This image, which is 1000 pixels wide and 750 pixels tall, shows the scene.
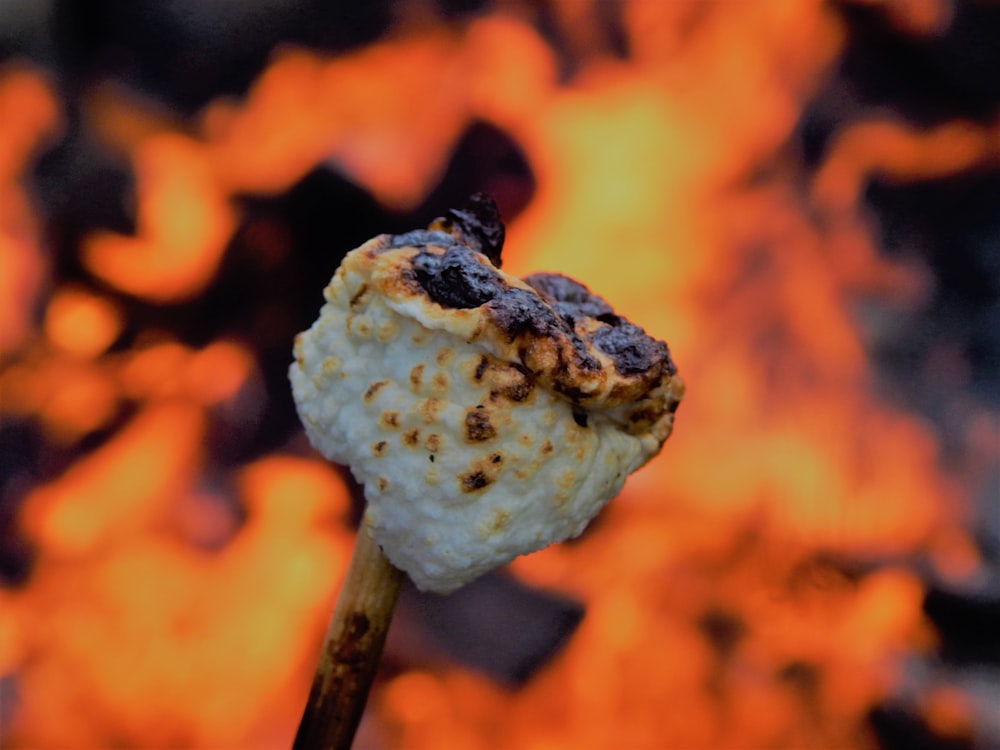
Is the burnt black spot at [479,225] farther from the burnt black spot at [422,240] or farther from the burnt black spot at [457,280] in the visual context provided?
the burnt black spot at [457,280]

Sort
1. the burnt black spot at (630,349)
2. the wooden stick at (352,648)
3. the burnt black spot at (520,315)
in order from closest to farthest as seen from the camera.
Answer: the burnt black spot at (520,315) < the burnt black spot at (630,349) < the wooden stick at (352,648)

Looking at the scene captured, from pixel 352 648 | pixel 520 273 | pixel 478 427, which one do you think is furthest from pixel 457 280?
pixel 520 273

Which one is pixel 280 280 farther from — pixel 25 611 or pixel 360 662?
pixel 360 662

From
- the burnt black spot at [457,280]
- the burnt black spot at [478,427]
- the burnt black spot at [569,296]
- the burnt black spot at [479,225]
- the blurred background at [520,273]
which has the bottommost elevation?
the blurred background at [520,273]

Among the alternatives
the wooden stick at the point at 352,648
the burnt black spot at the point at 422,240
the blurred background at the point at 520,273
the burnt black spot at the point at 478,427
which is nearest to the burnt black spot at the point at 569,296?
the burnt black spot at the point at 422,240

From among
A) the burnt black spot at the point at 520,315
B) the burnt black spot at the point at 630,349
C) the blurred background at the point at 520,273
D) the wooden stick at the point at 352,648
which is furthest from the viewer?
the blurred background at the point at 520,273

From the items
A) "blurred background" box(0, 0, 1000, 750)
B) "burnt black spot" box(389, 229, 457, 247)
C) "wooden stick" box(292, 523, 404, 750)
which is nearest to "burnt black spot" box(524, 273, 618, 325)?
"burnt black spot" box(389, 229, 457, 247)

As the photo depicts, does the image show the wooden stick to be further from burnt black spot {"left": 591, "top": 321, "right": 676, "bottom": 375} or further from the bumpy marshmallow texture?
burnt black spot {"left": 591, "top": 321, "right": 676, "bottom": 375}
